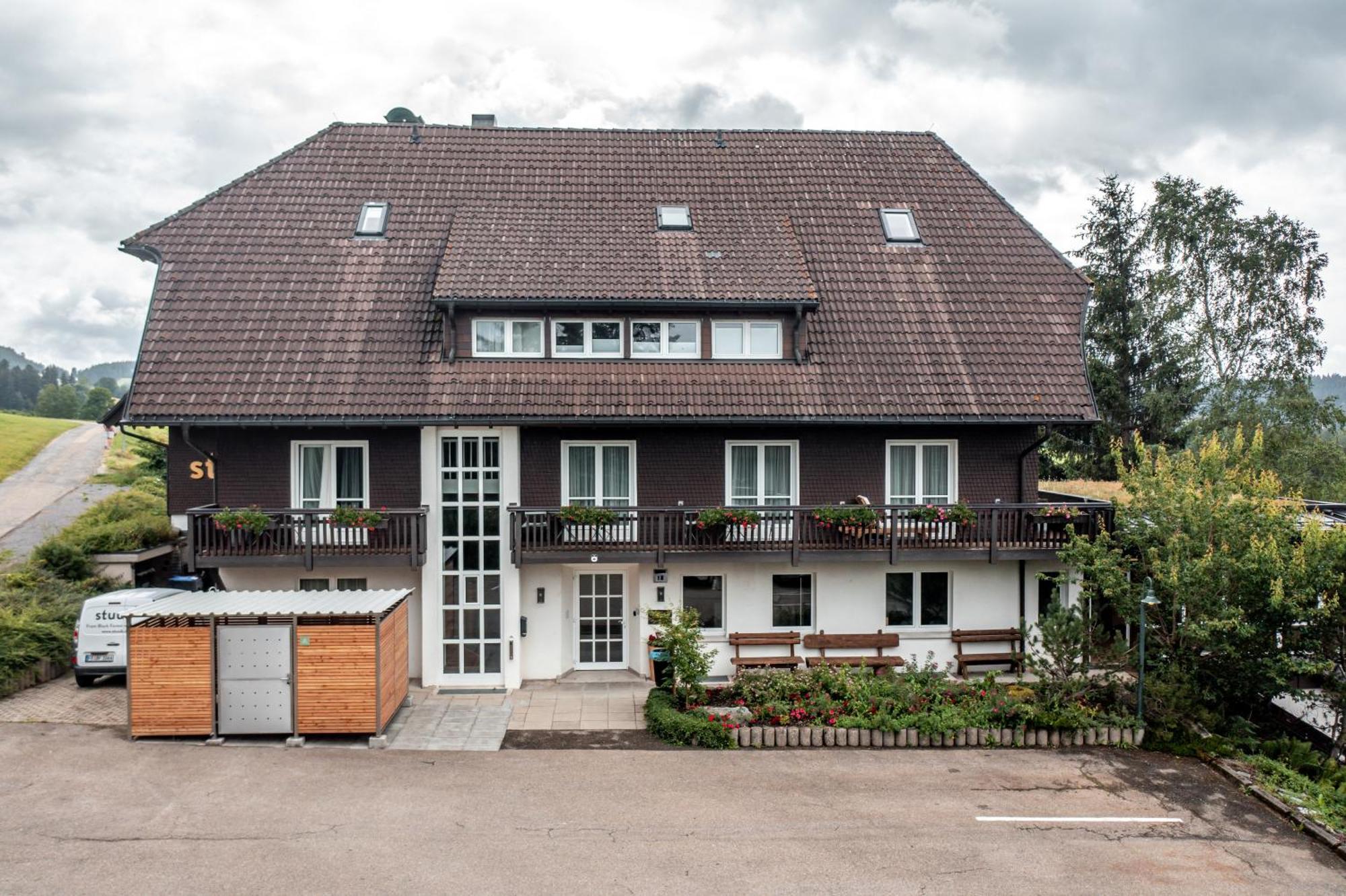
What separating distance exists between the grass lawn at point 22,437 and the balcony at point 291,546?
25491mm

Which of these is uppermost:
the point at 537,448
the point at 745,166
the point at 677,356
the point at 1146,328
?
the point at 745,166

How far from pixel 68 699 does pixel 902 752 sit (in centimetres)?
1364

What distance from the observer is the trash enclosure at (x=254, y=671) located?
40.1 ft

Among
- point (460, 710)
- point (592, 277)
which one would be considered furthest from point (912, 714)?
point (592, 277)

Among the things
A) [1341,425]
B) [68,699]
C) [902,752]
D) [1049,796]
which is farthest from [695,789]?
[1341,425]

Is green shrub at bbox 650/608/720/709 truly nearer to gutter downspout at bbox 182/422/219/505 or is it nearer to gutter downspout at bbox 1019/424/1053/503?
gutter downspout at bbox 1019/424/1053/503

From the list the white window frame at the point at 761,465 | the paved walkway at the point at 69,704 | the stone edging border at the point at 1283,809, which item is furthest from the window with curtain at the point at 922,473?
the paved walkway at the point at 69,704

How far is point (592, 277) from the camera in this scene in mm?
16172

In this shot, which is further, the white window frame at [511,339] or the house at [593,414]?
the white window frame at [511,339]

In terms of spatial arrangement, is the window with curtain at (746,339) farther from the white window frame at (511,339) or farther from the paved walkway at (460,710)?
the paved walkway at (460,710)

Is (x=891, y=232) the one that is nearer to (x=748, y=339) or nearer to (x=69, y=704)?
(x=748, y=339)

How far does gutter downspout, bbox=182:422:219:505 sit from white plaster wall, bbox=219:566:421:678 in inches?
57.4

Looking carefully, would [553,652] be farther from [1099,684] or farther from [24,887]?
[1099,684]

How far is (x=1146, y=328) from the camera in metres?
29.6
